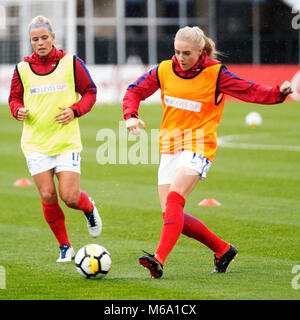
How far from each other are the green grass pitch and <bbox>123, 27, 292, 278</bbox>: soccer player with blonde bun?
423 millimetres

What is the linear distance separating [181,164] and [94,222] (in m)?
1.70

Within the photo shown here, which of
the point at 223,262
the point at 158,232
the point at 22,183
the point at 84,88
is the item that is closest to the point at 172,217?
the point at 223,262

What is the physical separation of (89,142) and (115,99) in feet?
42.4

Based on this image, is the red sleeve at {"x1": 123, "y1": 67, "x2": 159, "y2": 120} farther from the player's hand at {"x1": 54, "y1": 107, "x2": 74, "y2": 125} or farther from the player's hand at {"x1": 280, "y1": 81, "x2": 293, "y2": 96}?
the player's hand at {"x1": 280, "y1": 81, "x2": 293, "y2": 96}

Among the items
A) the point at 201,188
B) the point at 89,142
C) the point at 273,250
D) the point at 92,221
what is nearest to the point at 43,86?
the point at 92,221

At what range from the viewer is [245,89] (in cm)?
651

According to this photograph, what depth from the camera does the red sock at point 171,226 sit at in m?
6.30

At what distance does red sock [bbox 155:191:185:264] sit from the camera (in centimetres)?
630

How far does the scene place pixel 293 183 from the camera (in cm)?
1189

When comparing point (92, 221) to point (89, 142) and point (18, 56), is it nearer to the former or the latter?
point (89, 142)

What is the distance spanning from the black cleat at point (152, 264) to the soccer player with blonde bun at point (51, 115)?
4.25ft

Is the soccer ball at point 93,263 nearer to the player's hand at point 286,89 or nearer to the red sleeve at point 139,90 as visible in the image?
the red sleeve at point 139,90

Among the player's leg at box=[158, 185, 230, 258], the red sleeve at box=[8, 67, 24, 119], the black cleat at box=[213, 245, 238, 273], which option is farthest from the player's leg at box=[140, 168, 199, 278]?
the red sleeve at box=[8, 67, 24, 119]
